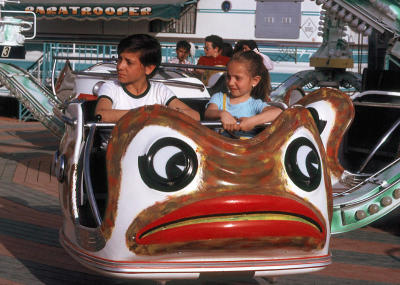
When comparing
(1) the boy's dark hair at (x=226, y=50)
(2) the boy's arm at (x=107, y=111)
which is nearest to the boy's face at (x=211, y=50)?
(1) the boy's dark hair at (x=226, y=50)

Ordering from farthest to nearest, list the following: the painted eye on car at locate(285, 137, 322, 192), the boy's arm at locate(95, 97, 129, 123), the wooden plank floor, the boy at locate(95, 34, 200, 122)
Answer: the wooden plank floor → the boy at locate(95, 34, 200, 122) → the boy's arm at locate(95, 97, 129, 123) → the painted eye on car at locate(285, 137, 322, 192)

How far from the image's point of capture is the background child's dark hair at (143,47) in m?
4.18

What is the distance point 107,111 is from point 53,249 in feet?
5.17

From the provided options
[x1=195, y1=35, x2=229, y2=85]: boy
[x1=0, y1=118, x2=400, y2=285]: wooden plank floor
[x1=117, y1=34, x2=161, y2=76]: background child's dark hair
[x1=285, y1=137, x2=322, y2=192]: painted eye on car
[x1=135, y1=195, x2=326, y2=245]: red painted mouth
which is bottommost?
[x1=0, y1=118, x2=400, y2=285]: wooden plank floor

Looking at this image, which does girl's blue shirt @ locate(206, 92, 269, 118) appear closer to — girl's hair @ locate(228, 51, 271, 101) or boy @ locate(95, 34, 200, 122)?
girl's hair @ locate(228, 51, 271, 101)

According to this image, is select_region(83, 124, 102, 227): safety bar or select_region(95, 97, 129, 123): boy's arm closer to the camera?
select_region(83, 124, 102, 227): safety bar

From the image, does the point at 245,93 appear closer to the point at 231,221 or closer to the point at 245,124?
the point at 245,124

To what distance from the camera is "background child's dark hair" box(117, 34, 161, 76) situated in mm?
4180

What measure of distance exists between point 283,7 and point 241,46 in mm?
9625

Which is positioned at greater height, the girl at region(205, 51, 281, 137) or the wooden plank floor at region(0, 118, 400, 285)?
the girl at region(205, 51, 281, 137)

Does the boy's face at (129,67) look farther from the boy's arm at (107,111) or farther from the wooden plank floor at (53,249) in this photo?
the wooden plank floor at (53,249)

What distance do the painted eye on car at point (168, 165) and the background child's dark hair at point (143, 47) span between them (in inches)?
41.3

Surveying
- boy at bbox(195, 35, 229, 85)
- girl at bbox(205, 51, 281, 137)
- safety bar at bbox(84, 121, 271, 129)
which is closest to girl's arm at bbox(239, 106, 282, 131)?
girl at bbox(205, 51, 281, 137)

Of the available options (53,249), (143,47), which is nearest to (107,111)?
(143,47)
